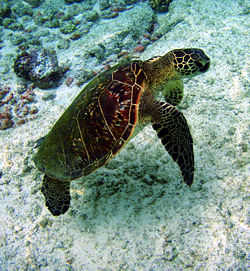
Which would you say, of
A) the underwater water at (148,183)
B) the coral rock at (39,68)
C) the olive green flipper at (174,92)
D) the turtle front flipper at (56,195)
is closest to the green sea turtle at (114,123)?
the turtle front flipper at (56,195)

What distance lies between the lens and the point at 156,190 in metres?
2.27

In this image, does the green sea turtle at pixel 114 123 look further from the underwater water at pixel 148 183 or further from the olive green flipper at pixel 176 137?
the underwater water at pixel 148 183

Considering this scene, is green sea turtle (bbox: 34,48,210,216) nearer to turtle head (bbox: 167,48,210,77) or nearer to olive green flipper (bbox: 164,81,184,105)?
turtle head (bbox: 167,48,210,77)

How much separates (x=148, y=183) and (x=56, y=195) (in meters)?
1.17

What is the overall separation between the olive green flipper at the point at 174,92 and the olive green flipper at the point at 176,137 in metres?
0.63

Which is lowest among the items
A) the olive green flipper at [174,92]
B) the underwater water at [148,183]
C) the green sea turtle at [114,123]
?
the underwater water at [148,183]

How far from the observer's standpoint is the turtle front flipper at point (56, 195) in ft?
7.48

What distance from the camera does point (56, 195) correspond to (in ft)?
7.54

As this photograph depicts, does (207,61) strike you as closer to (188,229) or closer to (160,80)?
(160,80)

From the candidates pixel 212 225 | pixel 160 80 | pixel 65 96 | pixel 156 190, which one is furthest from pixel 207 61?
pixel 65 96

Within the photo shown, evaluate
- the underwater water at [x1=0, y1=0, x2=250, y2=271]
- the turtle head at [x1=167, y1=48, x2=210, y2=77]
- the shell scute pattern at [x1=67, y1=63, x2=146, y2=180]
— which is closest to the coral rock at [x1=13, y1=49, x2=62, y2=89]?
the underwater water at [x1=0, y1=0, x2=250, y2=271]

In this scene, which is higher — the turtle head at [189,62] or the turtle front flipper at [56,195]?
the turtle head at [189,62]

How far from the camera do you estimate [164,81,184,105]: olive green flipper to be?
2.65 metres

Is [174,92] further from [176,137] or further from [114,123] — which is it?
[114,123]
